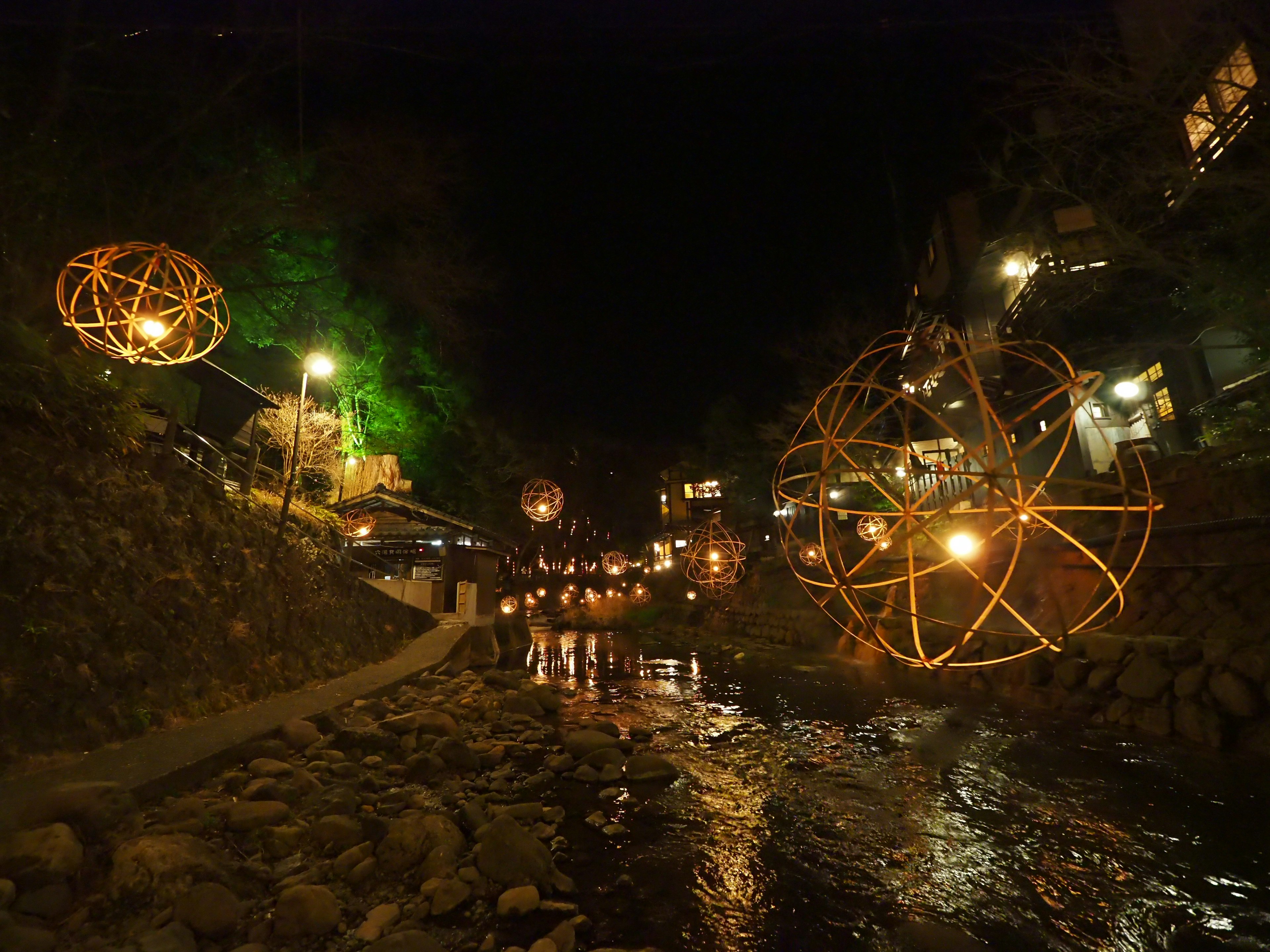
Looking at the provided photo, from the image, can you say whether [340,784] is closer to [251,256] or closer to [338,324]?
[251,256]

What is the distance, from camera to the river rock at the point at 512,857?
515 centimetres

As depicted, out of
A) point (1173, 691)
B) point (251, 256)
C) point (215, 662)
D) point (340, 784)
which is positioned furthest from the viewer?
point (251, 256)

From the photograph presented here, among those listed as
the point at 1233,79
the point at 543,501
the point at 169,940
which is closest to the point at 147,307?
the point at 169,940

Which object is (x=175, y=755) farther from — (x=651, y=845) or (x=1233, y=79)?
(x=1233, y=79)

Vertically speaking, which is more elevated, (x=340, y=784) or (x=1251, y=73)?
(x=1251, y=73)

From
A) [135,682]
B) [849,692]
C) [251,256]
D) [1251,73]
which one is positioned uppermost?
[1251,73]

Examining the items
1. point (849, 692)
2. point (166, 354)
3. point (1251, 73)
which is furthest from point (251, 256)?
point (1251, 73)

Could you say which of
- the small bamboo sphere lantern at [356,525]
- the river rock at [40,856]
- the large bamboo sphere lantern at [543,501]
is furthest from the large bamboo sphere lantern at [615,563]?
the river rock at [40,856]

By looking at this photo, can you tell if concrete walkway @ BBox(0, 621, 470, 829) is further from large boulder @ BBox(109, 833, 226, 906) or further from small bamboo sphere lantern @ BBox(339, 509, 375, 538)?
small bamboo sphere lantern @ BBox(339, 509, 375, 538)

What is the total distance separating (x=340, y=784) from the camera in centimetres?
654

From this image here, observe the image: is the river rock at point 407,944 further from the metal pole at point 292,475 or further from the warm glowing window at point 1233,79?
the warm glowing window at point 1233,79

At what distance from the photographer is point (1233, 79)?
11.9 m

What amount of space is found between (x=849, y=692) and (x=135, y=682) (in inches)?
585

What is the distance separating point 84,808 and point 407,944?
2.72 metres
